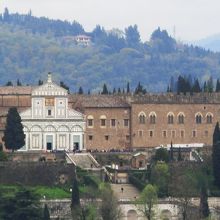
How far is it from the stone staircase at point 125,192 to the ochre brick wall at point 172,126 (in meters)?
8.76

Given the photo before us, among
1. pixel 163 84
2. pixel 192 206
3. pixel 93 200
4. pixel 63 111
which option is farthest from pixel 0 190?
pixel 163 84

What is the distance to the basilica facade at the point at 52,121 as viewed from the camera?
75.3m

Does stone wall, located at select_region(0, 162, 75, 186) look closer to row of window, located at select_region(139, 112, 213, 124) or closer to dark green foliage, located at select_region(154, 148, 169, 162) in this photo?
dark green foliage, located at select_region(154, 148, 169, 162)

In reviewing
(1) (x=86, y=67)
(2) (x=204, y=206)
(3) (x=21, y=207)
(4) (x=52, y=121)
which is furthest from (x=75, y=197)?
(1) (x=86, y=67)

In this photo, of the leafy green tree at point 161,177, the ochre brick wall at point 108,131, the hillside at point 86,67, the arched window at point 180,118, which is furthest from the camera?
the hillside at point 86,67

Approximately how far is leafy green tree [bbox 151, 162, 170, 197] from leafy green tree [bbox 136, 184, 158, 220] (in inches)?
134

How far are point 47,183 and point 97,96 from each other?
1118 cm

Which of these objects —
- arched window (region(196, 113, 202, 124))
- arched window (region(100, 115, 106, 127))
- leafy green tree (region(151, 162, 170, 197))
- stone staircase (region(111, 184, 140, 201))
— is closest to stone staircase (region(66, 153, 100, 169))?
stone staircase (region(111, 184, 140, 201))

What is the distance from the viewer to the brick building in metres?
76.1

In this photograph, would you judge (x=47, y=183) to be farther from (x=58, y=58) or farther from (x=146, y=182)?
(x=58, y=58)

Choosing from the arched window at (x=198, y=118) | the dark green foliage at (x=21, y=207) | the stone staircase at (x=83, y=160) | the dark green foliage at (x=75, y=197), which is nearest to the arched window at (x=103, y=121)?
the stone staircase at (x=83, y=160)

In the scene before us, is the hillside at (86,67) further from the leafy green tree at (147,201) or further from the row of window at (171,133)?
the leafy green tree at (147,201)

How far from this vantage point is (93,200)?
62344 mm

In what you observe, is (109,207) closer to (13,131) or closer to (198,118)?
(13,131)
